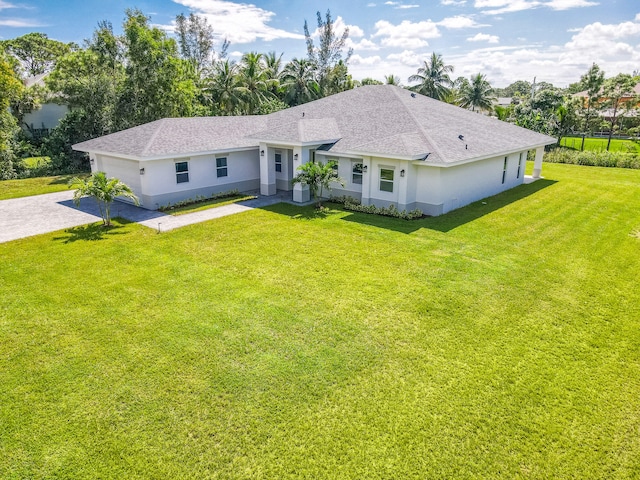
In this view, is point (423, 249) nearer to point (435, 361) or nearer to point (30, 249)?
point (435, 361)

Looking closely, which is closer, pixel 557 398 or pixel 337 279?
pixel 557 398

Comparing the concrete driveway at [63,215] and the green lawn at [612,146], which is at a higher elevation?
the green lawn at [612,146]

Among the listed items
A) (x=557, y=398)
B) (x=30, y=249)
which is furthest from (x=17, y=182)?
(x=557, y=398)

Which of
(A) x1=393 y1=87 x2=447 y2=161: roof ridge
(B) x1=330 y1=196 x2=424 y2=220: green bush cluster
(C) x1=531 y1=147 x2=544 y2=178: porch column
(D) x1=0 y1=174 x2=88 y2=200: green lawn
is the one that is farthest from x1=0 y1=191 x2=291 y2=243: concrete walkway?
(C) x1=531 y1=147 x2=544 y2=178: porch column

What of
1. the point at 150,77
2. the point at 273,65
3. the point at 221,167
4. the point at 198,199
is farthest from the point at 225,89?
the point at 198,199

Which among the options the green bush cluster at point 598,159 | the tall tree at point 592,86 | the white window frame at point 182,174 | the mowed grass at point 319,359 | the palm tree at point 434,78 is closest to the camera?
the mowed grass at point 319,359

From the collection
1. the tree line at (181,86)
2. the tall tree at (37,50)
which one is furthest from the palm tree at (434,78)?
the tall tree at (37,50)

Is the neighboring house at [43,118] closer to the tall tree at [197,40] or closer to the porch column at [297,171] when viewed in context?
the tall tree at [197,40]
